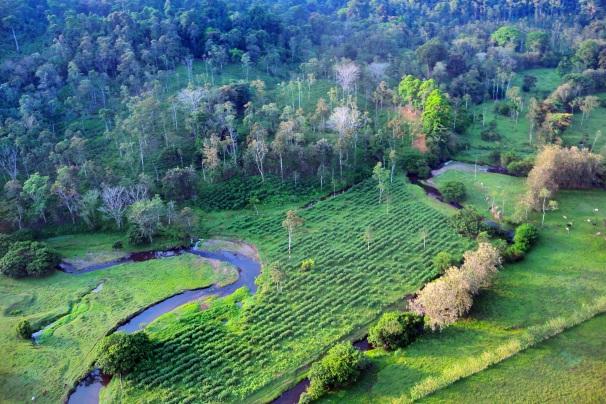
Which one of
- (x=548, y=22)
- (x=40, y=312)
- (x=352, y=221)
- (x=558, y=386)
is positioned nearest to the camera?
(x=558, y=386)

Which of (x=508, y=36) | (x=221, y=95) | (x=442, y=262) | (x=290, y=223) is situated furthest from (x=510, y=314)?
(x=508, y=36)

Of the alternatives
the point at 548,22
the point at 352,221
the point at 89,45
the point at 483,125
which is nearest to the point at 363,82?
the point at 483,125

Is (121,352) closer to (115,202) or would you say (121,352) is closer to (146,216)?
(146,216)

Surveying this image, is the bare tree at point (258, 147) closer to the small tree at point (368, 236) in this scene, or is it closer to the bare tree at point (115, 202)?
the bare tree at point (115, 202)

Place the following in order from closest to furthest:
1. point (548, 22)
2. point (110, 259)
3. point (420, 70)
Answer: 1. point (110, 259)
2. point (420, 70)
3. point (548, 22)

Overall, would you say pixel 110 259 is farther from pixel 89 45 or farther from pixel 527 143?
pixel 527 143

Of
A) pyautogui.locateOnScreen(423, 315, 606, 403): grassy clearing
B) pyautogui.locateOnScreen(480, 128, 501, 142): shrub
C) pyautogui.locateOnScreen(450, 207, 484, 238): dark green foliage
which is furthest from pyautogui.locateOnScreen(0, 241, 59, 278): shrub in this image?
pyautogui.locateOnScreen(480, 128, 501, 142): shrub
